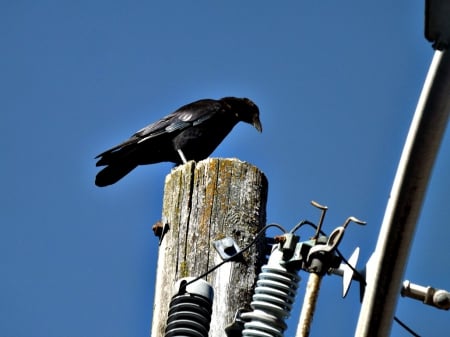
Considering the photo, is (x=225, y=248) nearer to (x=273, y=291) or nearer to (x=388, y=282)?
(x=273, y=291)

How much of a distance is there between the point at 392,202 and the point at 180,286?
1056 mm

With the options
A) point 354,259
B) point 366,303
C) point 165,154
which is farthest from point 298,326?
point 165,154

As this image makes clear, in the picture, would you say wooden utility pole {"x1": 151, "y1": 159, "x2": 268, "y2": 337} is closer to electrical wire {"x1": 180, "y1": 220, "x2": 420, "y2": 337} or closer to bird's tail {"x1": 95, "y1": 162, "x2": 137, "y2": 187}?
electrical wire {"x1": 180, "y1": 220, "x2": 420, "y2": 337}

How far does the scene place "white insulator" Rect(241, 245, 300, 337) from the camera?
334 cm

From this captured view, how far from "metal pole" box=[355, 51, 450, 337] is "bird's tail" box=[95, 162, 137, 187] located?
6547mm

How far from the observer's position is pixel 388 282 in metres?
2.90

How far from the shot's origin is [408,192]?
2883 mm

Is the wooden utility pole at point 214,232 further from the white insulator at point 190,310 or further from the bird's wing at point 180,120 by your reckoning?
the bird's wing at point 180,120

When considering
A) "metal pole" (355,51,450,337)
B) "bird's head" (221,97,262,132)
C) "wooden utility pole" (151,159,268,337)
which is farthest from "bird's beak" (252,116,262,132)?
"metal pole" (355,51,450,337)

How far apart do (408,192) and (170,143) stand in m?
6.62

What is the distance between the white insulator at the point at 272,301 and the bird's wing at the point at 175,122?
5.81 meters

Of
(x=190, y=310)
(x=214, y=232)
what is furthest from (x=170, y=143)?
(x=190, y=310)

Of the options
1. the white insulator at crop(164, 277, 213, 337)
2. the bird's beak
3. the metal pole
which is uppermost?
the bird's beak

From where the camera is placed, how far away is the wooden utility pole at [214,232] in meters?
3.92
